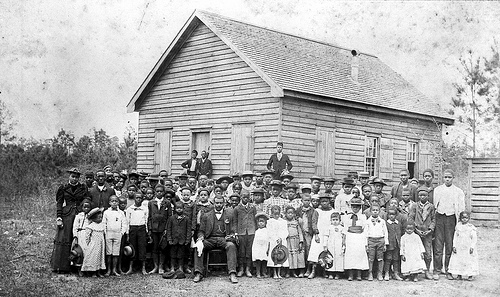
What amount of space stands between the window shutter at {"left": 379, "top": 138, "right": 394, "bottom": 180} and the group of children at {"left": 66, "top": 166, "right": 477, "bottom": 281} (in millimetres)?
7157

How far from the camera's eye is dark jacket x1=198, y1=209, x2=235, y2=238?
29.5ft

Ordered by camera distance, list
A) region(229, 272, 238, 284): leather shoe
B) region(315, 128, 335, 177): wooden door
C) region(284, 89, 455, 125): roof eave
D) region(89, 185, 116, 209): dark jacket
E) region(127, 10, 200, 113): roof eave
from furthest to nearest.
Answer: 1. region(127, 10, 200, 113): roof eave
2. region(315, 128, 335, 177): wooden door
3. region(284, 89, 455, 125): roof eave
4. region(89, 185, 116, 209): dark jacket
5. region(229, 272, 238, 284): leather shoe

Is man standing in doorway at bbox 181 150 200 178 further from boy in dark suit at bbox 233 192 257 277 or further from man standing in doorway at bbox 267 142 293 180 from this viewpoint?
boy in dark suit at bbox 233 192 257 277

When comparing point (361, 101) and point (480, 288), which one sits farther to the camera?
point (361, 101)

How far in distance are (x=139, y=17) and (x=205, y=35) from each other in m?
3.84

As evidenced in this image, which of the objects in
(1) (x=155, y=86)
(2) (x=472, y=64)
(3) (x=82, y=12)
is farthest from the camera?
(2) (x=472, y=64)

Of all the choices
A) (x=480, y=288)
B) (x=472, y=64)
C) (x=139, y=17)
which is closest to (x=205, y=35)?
(x=139, y=17)

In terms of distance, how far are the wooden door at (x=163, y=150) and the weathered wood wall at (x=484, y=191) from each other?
30.2ft

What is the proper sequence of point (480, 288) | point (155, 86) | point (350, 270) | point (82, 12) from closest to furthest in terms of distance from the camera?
1. point (480, 288)
2. point (350, 270)
3. point (82, 12)
4. point (155, 86)

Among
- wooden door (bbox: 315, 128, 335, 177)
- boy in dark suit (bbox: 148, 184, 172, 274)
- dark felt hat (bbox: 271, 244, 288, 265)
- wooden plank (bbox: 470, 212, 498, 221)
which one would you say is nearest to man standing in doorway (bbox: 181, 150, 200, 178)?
wooden door (bbox: 315, 128, 335, 177)

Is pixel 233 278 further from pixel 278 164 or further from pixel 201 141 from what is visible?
pixel 201 141

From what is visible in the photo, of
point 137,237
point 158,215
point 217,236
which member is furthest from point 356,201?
point 137,237

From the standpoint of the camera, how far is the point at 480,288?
8172 millimetres

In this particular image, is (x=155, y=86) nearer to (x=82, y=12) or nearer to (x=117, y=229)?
(x=82, y=12)
